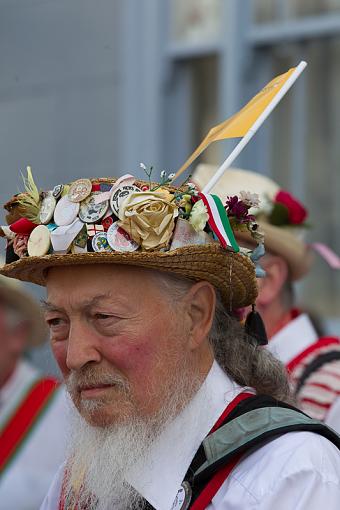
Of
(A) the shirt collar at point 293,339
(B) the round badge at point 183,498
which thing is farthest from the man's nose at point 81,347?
(A) the shirt collar at point 293,339

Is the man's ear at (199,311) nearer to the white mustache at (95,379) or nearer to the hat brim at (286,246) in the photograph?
the white mustache at (95,379)

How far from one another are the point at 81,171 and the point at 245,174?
3.02m

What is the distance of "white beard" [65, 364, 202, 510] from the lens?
9.30 ft

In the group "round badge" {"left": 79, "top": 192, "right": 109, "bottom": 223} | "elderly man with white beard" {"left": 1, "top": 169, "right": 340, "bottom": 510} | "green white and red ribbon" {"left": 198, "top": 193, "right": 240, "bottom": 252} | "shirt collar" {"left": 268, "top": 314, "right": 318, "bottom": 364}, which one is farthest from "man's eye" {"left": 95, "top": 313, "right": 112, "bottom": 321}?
"shirt collar" {"left": 268, "top": 314, "right": 318, "bottom": 364}

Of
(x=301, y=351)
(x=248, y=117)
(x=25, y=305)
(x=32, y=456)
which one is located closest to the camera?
(x=248, y=117)

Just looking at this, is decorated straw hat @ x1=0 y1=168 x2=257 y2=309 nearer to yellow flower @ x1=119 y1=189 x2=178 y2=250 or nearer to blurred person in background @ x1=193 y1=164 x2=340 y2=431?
yellow flower @ x1=119 y1=189 x2=178 y2=250

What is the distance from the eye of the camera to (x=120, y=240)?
110 inches

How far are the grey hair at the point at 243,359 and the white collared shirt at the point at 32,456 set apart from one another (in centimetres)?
236

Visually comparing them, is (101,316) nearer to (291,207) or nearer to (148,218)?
(148,218)

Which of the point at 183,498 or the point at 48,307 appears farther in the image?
the point at 48,307

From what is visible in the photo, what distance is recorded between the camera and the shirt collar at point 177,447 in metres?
2.80

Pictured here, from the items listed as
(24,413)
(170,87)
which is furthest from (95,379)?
(170,87)

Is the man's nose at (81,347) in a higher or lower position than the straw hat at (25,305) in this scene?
higher

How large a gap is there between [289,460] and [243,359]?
1.66ft
